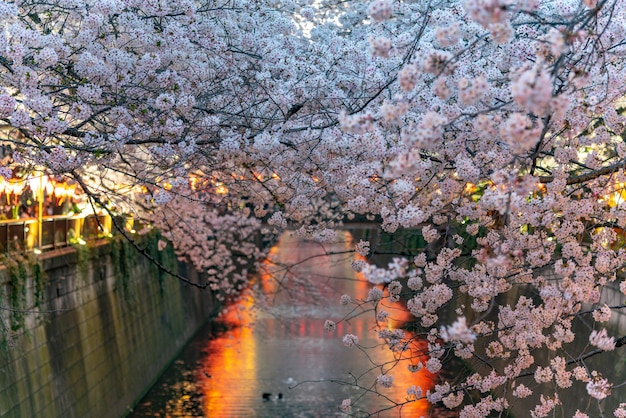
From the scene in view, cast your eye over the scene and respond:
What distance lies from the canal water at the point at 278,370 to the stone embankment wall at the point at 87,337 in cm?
73

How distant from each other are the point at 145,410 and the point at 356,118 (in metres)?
15.0

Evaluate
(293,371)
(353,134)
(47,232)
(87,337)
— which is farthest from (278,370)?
(353,134)

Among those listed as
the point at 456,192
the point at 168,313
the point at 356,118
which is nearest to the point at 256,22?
the point at 456,192

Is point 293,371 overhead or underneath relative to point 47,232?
underneath

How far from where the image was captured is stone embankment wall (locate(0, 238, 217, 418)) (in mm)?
12539

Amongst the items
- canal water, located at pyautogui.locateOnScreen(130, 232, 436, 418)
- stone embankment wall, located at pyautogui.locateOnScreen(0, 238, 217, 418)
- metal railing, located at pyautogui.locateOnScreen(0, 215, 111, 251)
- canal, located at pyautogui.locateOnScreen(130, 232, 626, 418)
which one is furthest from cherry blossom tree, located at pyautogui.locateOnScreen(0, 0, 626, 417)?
canal water, located at pyautogui.locateOnScreen(130, 232, 436, 418)

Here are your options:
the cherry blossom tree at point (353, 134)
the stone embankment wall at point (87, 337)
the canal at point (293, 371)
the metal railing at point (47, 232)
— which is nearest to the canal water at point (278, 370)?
the canal at point (293, 371)

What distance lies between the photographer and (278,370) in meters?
22.0

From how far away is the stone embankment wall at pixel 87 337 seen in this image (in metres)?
12.5

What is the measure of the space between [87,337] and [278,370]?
657 cm

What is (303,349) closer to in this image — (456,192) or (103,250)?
(103,250)

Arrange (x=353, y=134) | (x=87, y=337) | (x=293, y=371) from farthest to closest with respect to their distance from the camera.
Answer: (x=293, y=371)
(x=87, y=337)
(x=353, y=134)

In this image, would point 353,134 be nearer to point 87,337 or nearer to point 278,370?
point 87,337

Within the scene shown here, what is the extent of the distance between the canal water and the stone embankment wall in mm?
730
